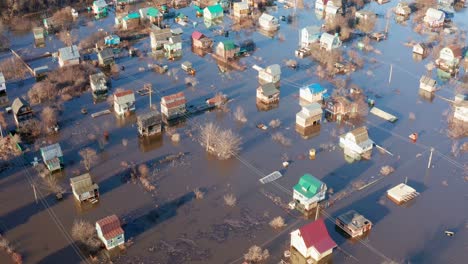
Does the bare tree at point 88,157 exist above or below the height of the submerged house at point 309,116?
below

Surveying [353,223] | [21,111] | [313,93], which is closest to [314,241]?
[353,223]

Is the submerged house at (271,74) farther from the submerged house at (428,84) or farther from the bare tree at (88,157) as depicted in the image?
the bare tree at (88,157)

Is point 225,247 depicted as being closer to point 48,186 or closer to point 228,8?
point 48,186

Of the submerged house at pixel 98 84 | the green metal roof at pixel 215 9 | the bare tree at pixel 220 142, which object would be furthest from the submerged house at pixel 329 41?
the submerged house at pixel 98 84

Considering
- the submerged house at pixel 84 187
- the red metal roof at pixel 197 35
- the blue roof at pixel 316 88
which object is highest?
the red metal roof at pixel 197 35

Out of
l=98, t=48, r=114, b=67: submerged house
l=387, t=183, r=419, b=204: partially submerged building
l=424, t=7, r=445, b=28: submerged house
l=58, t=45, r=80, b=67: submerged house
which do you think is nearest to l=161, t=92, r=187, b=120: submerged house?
l=98, t=48, r=114, b=67: submerged house

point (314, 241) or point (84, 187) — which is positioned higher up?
point (84, 187)

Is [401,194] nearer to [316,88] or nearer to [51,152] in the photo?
[316,88]
